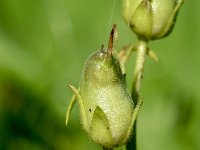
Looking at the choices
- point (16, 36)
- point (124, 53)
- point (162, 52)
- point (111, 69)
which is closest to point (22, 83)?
point (16, 36)

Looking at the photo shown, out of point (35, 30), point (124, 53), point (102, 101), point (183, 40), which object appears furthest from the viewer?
point (35, 30)

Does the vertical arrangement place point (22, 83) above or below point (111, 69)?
below

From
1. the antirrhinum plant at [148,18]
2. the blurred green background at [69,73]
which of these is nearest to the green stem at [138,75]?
the antirrhinum plant at [148,18]

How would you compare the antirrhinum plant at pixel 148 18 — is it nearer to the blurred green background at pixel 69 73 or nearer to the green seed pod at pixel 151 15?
the green seed pod at pixel 151 15

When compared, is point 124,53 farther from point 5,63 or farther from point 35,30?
point 35,30

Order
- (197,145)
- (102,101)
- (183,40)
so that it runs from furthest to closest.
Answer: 1. (183,40)
2. (197,145)
3. (102,101)

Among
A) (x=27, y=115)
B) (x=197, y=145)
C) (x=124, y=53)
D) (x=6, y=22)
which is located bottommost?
(x=197, y=145)

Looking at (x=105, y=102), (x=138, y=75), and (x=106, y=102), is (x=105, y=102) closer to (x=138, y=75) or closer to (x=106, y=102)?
(x=106, y=102)
